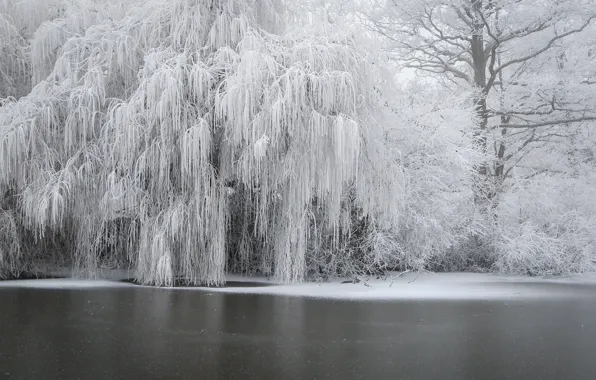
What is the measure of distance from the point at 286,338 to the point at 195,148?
4.24 meters

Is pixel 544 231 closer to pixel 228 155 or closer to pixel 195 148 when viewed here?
pixel 228 155

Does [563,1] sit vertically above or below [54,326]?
above

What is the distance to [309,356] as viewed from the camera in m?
4.77

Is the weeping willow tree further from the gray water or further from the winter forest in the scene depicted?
the gray water

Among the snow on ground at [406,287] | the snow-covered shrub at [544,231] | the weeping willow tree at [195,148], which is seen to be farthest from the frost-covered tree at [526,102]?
the weeping willow tree at [195,148]

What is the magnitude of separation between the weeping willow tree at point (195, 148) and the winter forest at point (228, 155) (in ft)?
0.10

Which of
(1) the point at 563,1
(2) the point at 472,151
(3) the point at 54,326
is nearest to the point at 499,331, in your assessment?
(3) the point at 54,326

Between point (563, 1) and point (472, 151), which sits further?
point (563, 1)

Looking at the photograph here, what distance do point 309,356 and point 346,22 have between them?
6674 mm

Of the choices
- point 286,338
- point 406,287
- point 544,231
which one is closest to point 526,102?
point 544,231

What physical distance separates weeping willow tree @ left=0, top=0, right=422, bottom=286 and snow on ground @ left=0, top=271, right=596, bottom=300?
14.7 inches

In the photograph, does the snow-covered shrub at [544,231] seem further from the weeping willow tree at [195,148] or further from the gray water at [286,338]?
the gray water at [286,338]

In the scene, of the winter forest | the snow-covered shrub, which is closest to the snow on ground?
the winter forest

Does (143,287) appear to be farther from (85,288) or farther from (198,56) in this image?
(198,56)
